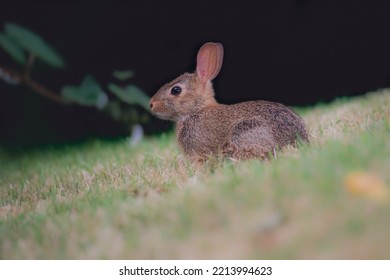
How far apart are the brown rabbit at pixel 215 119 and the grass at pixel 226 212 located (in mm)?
212

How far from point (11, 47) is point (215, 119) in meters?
2.47

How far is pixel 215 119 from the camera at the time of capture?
5117 millimetres

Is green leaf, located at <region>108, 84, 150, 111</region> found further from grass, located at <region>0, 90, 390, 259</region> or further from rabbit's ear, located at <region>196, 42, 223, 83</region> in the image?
grass, located at <region>0, 90, 390, 259</region>

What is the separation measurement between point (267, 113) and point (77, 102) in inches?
121

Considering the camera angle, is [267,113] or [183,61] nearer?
[267,113]

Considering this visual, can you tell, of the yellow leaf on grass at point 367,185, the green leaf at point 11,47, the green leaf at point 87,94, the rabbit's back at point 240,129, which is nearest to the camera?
the yellow leaf on grass at point 367,185

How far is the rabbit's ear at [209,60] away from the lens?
17.5 ft

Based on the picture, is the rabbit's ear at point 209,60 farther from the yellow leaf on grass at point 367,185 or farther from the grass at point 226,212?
the yellow leaf on grass at point 367,185

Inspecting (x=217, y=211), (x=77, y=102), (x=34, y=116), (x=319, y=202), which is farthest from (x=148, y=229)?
(x=34, y=116)

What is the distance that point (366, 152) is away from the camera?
3.54 metres

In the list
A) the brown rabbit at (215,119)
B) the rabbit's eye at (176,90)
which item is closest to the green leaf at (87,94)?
the brown rabbit at (215,119)

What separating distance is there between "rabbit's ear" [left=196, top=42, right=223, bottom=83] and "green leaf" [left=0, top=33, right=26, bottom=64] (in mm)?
2008

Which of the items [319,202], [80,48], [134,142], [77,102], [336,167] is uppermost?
[80,48]

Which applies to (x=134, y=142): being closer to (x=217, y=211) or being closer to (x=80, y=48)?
(x=80, y=48)
